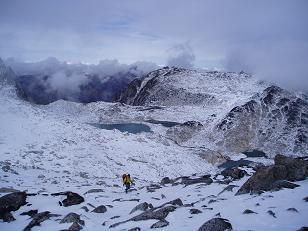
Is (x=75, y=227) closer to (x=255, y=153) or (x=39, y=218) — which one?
(x=39, y=218)

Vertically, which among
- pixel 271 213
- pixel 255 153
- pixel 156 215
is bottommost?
pixel 255 153

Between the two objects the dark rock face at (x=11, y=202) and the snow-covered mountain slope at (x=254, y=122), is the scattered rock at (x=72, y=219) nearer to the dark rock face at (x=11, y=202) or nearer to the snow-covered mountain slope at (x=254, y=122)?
the dark rock face at (x=11, y=202)

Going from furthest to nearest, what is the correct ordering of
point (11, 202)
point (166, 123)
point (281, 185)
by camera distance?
1. point (166, 123)
2. point (11, 202)
3. point (281, 185)

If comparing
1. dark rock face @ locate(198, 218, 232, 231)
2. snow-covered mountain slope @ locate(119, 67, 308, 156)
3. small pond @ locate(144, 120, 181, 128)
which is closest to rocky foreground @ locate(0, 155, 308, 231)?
dark rock face @ locate(198, 218, 232, 231)

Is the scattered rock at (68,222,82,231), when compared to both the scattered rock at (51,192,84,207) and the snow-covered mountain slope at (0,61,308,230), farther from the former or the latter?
the scattered rock at (51,192,84,207)

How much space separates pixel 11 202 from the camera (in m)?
23.2

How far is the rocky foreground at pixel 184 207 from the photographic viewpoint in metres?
15.7

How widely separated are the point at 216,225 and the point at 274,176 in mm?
8272

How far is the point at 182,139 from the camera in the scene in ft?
425

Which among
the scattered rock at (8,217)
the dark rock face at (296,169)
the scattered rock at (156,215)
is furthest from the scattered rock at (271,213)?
the scattered rock at (8,217)

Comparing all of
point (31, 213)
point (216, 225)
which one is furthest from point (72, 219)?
point (216, 225)

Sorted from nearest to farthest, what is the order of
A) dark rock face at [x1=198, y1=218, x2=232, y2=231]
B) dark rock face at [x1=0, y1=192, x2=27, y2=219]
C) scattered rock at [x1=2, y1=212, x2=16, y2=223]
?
1. dark rock face at [x1=198, y1=218, x2=232, y2=231]
2. scattered rock at [x1=2, y1=212, x2=16, y2=223]
3. dark rock face at [x1=0, y1=192, x2=27, y2=219]

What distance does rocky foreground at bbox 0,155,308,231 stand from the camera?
15.7 m

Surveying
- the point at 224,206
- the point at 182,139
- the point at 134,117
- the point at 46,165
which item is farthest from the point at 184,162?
the point at 134,117
